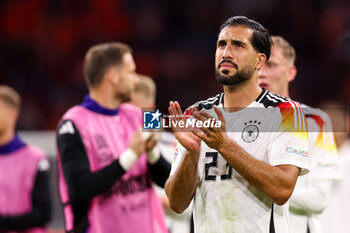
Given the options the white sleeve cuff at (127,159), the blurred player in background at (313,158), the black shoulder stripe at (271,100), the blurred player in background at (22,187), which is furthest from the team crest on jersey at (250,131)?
the blurred player in background at (22,187)

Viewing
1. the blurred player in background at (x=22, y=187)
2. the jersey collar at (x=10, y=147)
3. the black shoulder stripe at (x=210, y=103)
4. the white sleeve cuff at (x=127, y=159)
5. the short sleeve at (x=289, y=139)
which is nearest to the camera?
the short sleeve at (x=289, y=139)

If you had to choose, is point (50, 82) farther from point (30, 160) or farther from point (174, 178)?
point (174, 178)

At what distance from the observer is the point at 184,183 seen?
264 centimetres

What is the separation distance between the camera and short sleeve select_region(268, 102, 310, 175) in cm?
252

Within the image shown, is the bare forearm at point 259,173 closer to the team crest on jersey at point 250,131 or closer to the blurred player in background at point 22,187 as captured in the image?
the team crest on jersey at point 250,131

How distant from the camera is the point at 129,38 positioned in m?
11.0

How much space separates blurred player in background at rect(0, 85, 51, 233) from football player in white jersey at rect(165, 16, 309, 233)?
7.87 feet

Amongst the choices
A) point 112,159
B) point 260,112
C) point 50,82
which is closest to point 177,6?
point 50,82

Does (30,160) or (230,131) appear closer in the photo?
(230,131)

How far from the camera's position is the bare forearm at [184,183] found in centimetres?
258

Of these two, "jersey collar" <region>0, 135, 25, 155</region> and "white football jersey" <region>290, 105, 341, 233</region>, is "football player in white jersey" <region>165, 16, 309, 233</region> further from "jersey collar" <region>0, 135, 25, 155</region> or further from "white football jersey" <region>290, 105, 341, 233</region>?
"jersey collar" <region>0, 135, 25, 155</region>

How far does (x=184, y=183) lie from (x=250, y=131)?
0.37 metres

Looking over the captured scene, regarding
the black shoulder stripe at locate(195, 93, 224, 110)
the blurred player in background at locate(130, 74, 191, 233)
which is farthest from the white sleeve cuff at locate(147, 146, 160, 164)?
the black shoulder stripe at locate(195, 93, 224, 110)

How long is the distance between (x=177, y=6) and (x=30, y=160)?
680 centimetres
